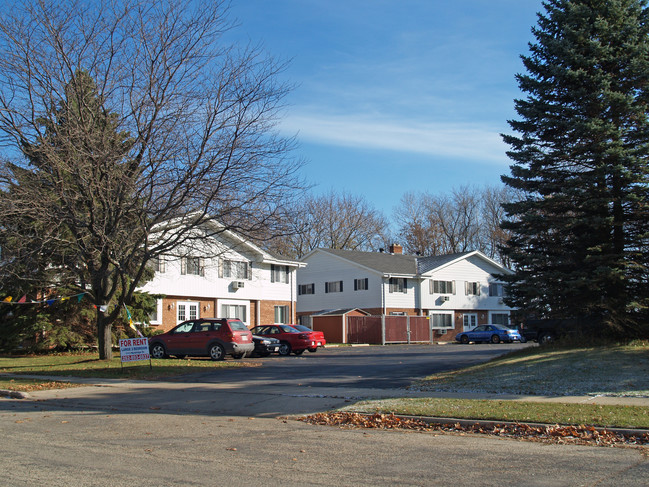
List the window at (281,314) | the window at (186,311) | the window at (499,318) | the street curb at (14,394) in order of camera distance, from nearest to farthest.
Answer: the street curb at (14,394), the window at (186,311), the window at (281,314), the window at (499,318)

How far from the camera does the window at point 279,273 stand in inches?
1663

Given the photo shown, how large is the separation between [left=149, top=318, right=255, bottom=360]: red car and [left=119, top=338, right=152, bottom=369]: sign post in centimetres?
583

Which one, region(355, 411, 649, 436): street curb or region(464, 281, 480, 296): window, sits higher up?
region(464, 281, 480, 296): window

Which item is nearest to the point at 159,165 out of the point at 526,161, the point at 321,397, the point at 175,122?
the point at 175,122

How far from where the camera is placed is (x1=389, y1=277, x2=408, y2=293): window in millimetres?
49938

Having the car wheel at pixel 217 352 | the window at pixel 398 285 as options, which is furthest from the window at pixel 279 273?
the car wheel at pixel 217 352

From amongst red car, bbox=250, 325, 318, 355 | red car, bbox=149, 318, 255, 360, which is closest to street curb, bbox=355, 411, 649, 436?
red car, bbox=149, 318, 255, 360

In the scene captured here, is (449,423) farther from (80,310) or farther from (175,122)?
(80,310)

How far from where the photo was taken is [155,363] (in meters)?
23.0

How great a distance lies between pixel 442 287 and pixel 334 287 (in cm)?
910

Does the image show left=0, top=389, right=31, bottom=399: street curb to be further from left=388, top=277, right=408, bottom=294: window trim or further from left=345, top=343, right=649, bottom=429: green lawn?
left=388, top=277, right=408, bottom=294: window trim

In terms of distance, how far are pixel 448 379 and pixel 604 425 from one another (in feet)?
23.3

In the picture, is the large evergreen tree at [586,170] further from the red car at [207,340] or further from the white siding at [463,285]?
the white siding at [463,285]

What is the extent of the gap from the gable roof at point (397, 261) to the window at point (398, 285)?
2.12ft
